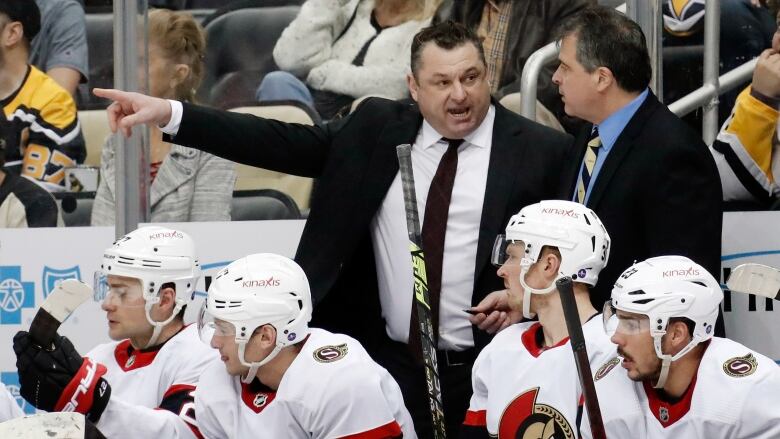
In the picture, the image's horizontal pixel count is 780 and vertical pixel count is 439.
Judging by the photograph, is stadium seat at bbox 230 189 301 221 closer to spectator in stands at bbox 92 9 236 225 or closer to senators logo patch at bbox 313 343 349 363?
spectator in stands at bbox 92 9 236 225

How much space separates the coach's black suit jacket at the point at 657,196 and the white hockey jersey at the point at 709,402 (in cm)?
41

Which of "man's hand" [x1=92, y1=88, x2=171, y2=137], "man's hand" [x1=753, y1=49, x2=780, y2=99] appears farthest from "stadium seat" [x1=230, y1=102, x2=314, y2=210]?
"man's hand" [x1=753, y1=49, x2=780, y2=99]

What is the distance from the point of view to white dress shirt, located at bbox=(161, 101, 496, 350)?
396cm

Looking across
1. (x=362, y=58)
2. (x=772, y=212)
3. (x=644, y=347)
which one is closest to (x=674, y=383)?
(x=644, y=347)

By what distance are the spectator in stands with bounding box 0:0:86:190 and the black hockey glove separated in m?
1.15

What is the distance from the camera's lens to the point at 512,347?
3.57 m

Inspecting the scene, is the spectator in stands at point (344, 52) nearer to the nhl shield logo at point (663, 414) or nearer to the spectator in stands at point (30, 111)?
the spectator in stands at point (30, 111)

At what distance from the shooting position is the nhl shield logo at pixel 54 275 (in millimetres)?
4406

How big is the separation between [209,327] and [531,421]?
2.80 feet

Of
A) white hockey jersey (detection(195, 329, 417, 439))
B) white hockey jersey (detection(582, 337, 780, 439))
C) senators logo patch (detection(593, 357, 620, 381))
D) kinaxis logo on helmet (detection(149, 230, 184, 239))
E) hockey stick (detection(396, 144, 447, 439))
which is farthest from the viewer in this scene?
kinaxis logo on helmet (detection(149, 230, 184, 239))

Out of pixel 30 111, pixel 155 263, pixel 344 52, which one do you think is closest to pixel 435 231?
pixel 155 263

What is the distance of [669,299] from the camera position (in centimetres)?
327

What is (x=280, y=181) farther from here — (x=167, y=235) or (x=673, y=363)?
(x=673, y=363)

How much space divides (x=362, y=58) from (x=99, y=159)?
2.85 ft
